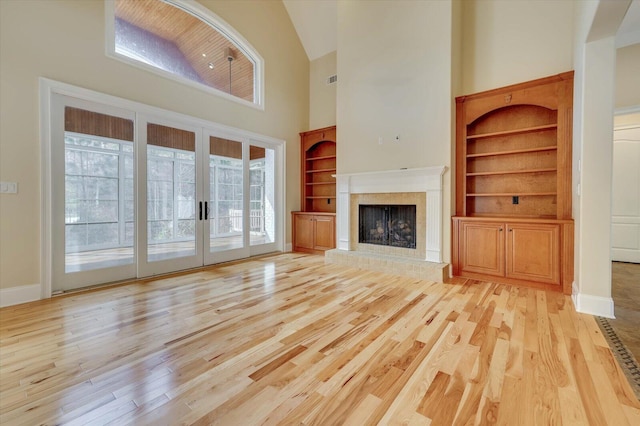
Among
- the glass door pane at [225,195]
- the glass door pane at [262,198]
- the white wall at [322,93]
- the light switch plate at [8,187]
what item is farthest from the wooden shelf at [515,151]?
the light switch plate at [8,187]

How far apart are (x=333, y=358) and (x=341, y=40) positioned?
5.38 metres

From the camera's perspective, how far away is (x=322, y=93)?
6.31m

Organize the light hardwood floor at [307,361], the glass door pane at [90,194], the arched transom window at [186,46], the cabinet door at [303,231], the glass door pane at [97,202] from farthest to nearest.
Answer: the cabinet door at [303,231], the arched transom window at [186,46], the glass door pane at [97,202], the glass door pane at [90,194], the light hardwood floor at [307,361]

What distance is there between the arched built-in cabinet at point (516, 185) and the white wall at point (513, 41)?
0.40 metres

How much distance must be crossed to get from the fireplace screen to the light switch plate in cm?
448

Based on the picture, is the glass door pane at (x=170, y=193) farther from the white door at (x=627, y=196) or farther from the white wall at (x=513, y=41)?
the white door at (x=627, y=196)

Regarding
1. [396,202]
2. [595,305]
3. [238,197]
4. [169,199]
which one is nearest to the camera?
[595,305]

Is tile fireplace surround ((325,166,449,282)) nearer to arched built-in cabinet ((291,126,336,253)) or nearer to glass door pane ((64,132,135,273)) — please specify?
arched built-in cabinet ((291,126,336,253))

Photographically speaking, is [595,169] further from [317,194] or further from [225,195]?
[225,195]

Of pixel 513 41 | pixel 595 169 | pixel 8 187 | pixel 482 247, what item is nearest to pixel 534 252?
pixel 482 247

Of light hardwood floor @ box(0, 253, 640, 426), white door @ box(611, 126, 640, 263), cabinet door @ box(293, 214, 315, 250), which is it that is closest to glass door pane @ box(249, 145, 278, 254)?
cabinet door @ box(293, 214, 315, 250)

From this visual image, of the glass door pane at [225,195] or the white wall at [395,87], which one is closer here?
the white wall at [395,87]

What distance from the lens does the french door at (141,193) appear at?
10.8 ft

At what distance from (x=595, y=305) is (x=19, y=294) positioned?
229 inches
